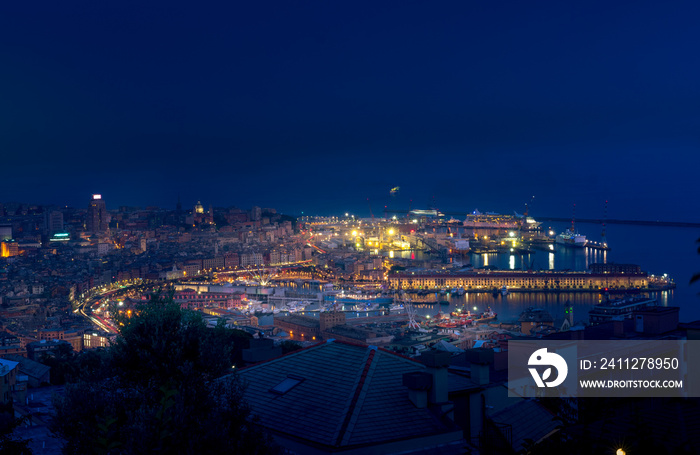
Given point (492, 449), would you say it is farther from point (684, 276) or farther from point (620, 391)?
point (684, 276)

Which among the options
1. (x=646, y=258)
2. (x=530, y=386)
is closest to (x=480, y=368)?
(x=530, y=386)

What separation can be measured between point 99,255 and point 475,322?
24255 millimetres

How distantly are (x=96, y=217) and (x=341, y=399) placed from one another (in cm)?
4235

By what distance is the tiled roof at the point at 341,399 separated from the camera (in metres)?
1.80

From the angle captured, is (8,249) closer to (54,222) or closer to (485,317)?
(54,222)

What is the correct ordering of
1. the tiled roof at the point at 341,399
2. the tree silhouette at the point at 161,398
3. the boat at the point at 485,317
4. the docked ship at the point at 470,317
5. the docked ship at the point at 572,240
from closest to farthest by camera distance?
the tree silhouette at the point at 161,398 < the tiled roof at the point at 341,399 < the docked ship at the point at 470,317 < the boat at the point at 485,317 < the docked ship at the point at 572,240

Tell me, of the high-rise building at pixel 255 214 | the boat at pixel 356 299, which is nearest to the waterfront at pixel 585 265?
the boat at pixel 356 299

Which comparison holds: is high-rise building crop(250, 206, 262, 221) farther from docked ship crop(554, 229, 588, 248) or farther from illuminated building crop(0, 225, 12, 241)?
docked ship crop(554, 229, 588, 248)

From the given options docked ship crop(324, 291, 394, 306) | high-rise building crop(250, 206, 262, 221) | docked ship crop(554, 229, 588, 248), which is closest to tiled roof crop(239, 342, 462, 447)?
docked ship crop(324, 291, 394, 306)

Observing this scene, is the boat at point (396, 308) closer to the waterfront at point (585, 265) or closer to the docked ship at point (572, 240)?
the waterfront at point (585, 265)

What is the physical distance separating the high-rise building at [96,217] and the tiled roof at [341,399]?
40633mm

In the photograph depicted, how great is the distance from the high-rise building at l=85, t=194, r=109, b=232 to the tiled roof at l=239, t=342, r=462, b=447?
40.6m

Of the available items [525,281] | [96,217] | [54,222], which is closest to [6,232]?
[54,222]

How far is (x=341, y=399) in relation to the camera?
6.32ft
